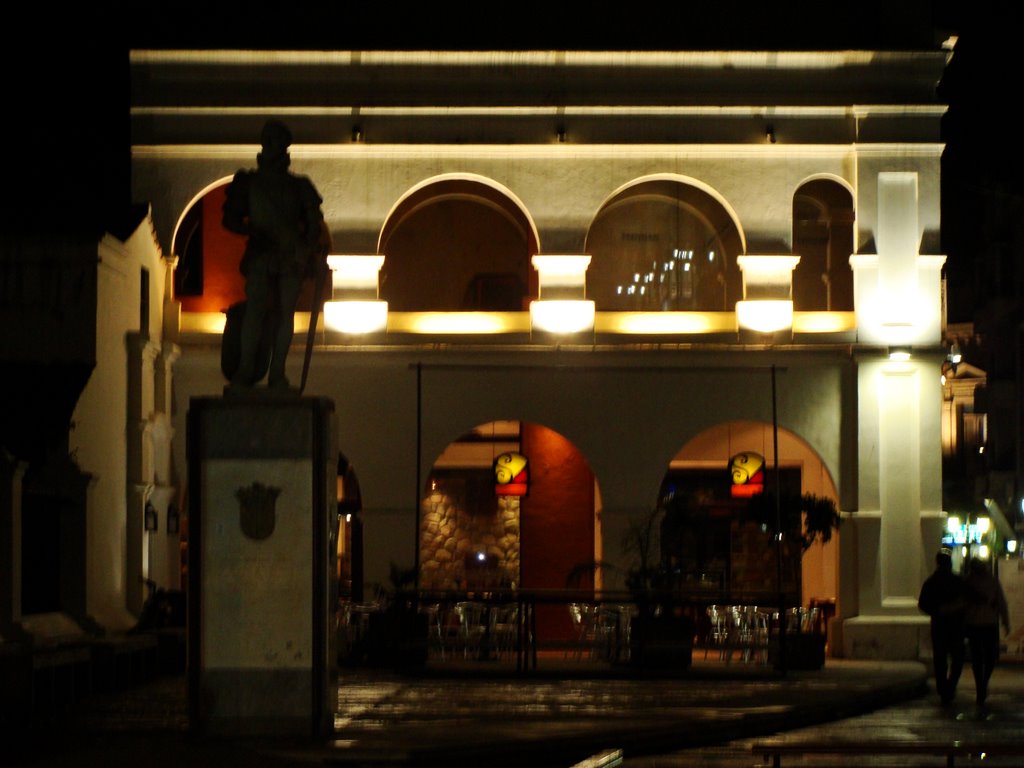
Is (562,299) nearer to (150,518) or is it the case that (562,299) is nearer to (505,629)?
(505,629)

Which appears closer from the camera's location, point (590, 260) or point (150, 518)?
point (150, 518)

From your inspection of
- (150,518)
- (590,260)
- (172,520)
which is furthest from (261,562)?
(590,260)

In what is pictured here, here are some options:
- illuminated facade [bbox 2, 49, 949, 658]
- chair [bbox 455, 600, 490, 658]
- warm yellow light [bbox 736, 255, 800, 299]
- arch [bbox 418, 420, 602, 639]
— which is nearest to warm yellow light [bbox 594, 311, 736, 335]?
illuminated facade [bbox 2, 49, 949, 658]

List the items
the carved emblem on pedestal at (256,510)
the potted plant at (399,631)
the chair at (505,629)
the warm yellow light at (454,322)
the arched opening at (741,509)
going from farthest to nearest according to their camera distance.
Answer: the arched opening at (741,509) < the warm yellow light at (454,322) < the chair at (505,629) < the potted plant at (399,631) < the carved emblem on pedestal at (256,510)

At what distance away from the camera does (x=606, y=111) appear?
2878 centimetres

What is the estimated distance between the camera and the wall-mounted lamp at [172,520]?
28344 mm

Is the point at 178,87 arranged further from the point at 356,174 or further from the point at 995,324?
the point at 995,324

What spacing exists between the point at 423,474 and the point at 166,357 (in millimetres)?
4242

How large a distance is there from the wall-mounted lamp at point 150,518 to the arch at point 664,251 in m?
7.61

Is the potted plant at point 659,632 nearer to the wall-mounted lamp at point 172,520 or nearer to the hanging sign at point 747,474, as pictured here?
the hanging sign at point 747,474

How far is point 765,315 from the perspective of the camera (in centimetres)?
2892

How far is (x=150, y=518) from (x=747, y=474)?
31.5 ft

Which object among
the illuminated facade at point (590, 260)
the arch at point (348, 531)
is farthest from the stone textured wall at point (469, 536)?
the illuminated facade at point (590, 260)

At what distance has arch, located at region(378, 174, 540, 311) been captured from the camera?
3033cm
